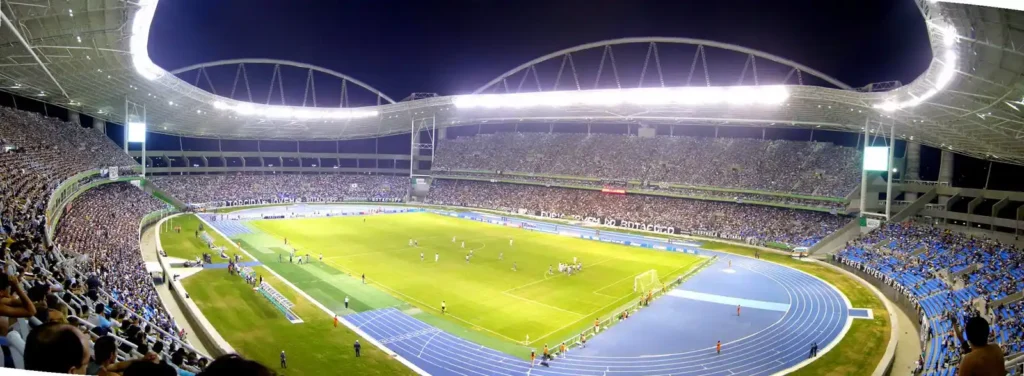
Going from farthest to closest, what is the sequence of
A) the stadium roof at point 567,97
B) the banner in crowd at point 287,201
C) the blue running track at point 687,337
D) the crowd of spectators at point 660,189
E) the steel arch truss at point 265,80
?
the steel arch truss at point 265,80
the banner in crowd at point 287,201
the crowd of spectators at point 660,189
the blue running track at point 687,337
the stadium roof at point 567,97

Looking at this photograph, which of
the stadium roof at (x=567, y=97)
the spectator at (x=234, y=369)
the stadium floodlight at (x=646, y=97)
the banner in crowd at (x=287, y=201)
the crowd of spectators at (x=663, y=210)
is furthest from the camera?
the banner in crowd at (x=287, y=201)

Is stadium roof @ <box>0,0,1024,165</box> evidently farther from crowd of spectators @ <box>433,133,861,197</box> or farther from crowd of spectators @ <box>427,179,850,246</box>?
crowd of spectators @ <box>427,179,850,246</box>

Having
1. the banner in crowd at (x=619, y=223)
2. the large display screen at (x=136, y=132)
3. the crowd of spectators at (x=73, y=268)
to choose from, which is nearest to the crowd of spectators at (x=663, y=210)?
the banner in crowd at (x=619, y=223)

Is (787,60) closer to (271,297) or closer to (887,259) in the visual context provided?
(887,259)

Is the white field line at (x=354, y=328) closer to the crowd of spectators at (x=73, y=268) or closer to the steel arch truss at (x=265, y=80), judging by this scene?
the crowd of spectators at (x=73, y=268)

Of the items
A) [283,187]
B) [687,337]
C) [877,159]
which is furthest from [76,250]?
[283,187]

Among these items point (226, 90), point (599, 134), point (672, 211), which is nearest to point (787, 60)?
point (672, 211)

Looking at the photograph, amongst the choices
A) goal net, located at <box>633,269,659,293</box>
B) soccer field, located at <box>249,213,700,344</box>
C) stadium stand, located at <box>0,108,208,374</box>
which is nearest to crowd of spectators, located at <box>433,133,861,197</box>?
soccer field, located at <box>249,213,700,344</box>
